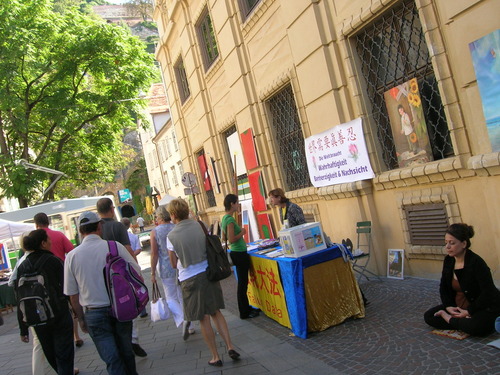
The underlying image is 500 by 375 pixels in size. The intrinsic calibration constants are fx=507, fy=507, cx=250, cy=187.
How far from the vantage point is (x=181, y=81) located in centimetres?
1902

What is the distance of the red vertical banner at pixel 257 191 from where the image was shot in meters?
12.0

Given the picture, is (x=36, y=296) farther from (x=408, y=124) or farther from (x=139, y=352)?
(x=408, y=124)

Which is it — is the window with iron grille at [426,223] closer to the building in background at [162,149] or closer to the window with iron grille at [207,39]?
the window with iron grille at [207,39]

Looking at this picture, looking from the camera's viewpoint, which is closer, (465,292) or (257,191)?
(465,292)

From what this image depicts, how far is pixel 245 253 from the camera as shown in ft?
23.1

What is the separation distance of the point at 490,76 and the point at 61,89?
64.3 ft

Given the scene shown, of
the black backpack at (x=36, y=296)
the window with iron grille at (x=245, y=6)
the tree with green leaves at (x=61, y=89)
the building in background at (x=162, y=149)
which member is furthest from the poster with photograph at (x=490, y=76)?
the building in background at (x=162, y=149)

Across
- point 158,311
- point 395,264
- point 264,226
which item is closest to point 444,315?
point 395,264

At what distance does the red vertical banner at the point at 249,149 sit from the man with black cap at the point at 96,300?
7.48 metres

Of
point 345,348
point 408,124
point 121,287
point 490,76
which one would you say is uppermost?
point 490,76

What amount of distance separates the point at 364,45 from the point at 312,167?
2.48 metres

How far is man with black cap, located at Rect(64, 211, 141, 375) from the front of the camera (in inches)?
176

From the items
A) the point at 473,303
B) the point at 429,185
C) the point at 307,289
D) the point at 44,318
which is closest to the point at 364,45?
the point at 429,185

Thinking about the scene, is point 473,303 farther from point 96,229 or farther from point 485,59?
point 96,229
